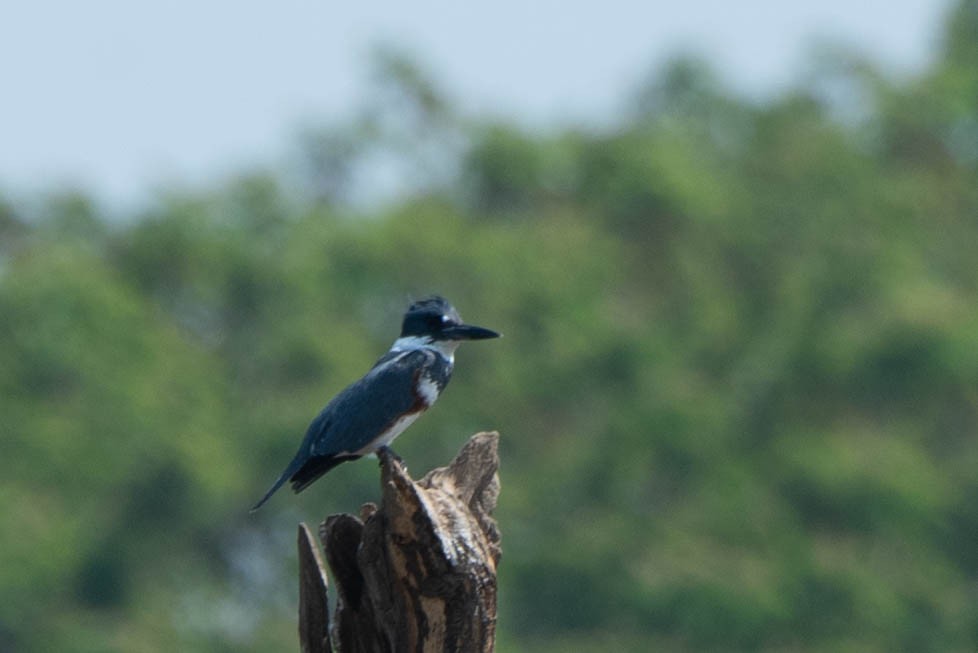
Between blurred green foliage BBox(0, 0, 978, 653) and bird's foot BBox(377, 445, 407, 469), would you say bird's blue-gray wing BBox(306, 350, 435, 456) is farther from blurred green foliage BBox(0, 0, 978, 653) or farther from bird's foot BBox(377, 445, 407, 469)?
blurred green foliage BBox(0, 0, 978, 653)

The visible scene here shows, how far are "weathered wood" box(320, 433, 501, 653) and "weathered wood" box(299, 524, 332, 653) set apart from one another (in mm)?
52

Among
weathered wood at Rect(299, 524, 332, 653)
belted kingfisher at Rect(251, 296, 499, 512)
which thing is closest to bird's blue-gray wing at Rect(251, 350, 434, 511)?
belted kingfisher at Rect(251, 296, 499, 512)

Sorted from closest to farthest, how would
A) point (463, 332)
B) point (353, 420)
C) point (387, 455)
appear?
point (387, 455)
point (353, 420)
point (463, 332)

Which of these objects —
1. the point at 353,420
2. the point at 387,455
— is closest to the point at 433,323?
the point at 353,420

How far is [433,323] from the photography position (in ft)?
34.3

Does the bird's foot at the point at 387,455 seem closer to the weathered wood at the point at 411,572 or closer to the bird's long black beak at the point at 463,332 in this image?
the weathered wood at the point at 411,572

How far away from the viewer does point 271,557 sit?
33312 millimetres

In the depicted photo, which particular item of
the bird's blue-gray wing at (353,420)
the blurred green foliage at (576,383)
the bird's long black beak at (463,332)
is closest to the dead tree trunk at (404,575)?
the bird's blue-gray wing at (353,420)

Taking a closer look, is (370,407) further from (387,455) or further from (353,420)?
(387,455)

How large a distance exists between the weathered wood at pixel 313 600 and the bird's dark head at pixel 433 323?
72.4 inches

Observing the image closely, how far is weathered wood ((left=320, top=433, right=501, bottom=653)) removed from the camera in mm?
8391

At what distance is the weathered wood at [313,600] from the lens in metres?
8.70

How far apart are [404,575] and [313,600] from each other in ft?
1.47

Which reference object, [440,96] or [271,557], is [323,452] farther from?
[440,96]
